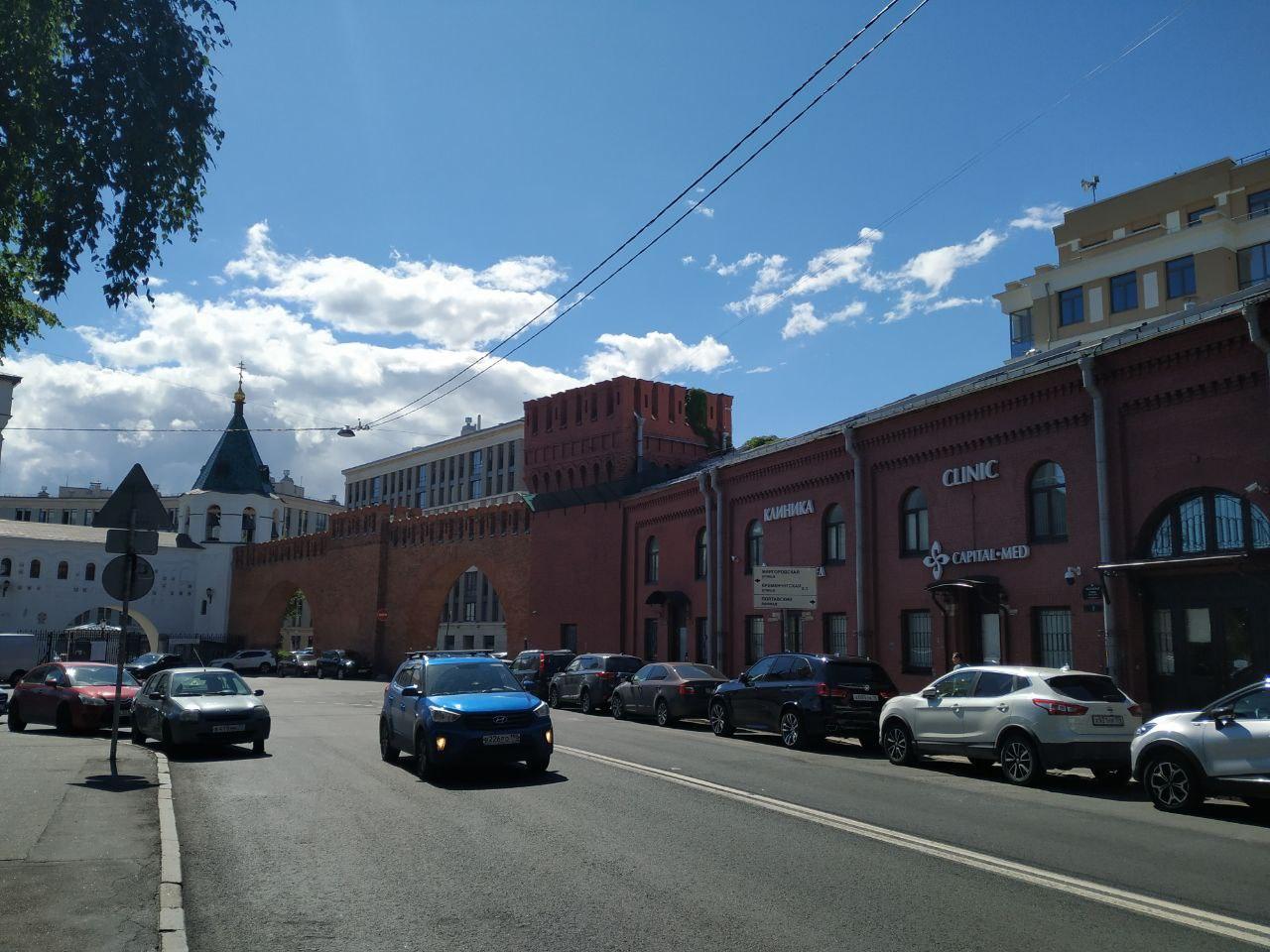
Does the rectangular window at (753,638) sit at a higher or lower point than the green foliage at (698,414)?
lower

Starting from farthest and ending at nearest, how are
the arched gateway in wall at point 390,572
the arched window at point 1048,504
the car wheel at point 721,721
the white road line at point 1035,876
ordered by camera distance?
1. the arched gateway in wall at point 390,572
2. the arched window at point 1048,504
3. the car wheel at point 721,721
4. the white road line at point 1035,876

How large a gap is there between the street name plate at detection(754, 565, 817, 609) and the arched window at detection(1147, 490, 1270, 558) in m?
7.46

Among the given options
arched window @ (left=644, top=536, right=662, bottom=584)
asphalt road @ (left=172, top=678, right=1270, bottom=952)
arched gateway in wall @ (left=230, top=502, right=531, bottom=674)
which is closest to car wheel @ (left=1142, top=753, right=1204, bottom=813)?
asphalt road @ (left=172, top=678, right=1270, bottom=952)

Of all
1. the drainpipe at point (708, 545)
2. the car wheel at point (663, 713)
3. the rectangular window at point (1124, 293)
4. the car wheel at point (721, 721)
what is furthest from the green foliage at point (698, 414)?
the car wheel at point (721, 721)

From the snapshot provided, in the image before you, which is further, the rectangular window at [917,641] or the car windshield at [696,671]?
the rectangular window at [917,641]

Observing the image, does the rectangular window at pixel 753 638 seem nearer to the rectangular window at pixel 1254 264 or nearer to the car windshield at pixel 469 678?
the car windshield at pixel 469 678

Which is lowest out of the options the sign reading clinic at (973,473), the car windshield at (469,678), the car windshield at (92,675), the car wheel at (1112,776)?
the car wheel at (1112,776)

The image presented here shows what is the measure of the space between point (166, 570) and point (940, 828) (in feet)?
234

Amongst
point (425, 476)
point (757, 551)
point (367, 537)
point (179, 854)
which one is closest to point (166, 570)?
point (367, 537)

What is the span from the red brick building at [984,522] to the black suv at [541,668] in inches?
166

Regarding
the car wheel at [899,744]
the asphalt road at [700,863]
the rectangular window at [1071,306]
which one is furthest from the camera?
the rectangular window at [1071,306]

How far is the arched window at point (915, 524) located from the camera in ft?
78.1

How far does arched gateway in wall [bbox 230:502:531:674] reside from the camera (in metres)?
46.6

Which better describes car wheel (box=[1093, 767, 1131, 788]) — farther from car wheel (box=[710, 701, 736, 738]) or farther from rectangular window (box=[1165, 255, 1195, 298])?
rectangular window (box=[1165, 255, 1195, 298])
